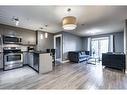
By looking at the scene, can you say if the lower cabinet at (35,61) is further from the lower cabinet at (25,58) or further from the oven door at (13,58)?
the lower cabinet at (25,58)

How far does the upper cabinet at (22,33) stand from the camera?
4390mm

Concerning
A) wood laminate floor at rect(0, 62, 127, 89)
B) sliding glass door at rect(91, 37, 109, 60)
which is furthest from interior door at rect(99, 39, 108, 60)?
wood laminate floor at rect(0, 62, 127, 89)

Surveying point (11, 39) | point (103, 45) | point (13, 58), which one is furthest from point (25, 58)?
point (103, 45)

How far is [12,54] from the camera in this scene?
14.2 ft

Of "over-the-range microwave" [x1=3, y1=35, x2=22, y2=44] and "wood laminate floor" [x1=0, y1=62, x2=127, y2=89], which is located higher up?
"over-the-range microwave" [x1=3, y1=35, x2=22, y2=44]

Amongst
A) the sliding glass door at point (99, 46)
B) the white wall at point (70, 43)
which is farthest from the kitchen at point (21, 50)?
the sliding glass door at point (99, 46)

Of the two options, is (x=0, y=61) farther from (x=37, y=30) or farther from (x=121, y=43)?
(x=121, y=43)

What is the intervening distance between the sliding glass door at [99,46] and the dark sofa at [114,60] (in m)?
2.99

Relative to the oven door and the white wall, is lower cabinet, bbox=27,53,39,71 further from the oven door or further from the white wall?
the white wall

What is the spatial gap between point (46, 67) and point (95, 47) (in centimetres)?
583

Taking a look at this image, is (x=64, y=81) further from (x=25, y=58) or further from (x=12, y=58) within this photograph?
(x=25, y=58)

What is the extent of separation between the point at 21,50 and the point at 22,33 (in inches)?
40.6

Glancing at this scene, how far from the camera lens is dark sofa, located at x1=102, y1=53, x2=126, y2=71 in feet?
13.1

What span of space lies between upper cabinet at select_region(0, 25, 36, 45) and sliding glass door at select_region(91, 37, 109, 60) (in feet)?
17.3
